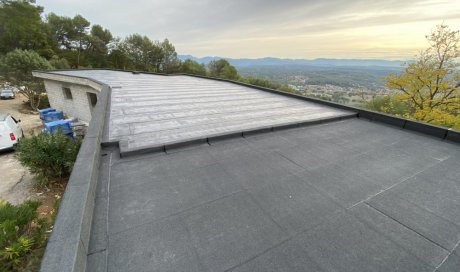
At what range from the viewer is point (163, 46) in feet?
119

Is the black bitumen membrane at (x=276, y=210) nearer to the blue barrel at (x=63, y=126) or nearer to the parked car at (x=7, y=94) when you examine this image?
the blue barrel at (x=63, y=126)

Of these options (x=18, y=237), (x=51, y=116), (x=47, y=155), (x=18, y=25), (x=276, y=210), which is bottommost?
(x=51, y=116)

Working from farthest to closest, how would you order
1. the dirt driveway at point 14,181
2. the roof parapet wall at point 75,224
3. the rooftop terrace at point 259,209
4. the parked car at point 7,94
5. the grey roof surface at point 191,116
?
the parked car at point 7,94, the dirt driveway at point 14,181, the grey roof surface at point 191,116, the rooftop terrace at point 259,209, the roof parapet wall at point 75,224

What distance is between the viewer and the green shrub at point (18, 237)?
8.59ft

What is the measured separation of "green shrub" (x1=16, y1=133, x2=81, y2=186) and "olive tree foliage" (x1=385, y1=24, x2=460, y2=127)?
Answer: 19.1 m

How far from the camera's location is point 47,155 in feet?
20.5

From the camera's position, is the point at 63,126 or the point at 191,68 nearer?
the point at 63,126

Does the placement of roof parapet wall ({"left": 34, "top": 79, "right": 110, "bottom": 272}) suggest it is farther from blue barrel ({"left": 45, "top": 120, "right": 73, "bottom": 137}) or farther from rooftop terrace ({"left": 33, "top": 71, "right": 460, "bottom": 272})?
blue barrel ({"left": 45, "top": 120, "right": 73, "bottom": 137})

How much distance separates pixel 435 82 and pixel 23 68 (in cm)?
3142

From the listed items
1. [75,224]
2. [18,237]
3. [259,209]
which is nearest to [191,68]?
[18,237]

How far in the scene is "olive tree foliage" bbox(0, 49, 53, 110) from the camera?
1612 cm

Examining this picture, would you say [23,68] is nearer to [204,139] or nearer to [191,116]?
[191,116]

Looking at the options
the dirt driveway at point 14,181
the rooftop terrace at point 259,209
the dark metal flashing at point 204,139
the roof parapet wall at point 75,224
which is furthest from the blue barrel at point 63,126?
the roof parapet wall at point 75,224

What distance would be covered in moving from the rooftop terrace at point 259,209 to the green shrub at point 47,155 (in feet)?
13.9
